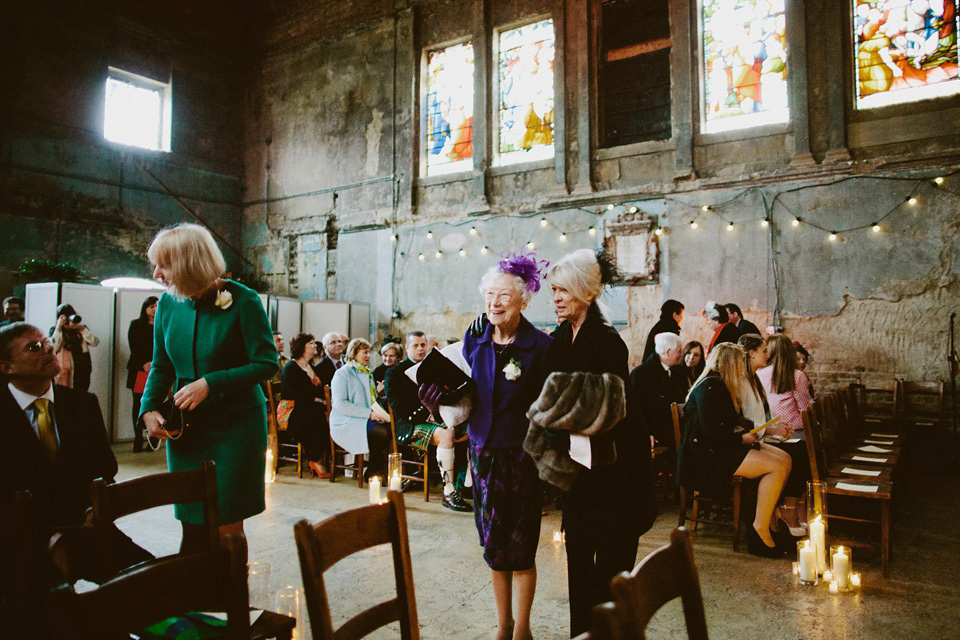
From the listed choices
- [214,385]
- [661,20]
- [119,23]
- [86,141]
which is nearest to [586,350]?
[214,385]

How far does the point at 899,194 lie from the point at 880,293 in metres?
1.19

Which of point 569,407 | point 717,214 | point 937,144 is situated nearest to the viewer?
point 569,407

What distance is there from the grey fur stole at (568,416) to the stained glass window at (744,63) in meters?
7.47

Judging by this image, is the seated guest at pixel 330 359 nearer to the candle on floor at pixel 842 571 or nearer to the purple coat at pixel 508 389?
the purple coat at pixel 508 389

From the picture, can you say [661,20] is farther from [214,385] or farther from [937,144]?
[214,385]

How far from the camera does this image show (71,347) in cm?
693

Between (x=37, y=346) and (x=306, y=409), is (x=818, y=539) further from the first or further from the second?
(x=306, y=409)

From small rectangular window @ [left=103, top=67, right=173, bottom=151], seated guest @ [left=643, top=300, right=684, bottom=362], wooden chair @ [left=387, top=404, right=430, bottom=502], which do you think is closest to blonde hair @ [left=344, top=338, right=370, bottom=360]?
wooden chair @ [left=387, top=404, right=430, bottom=502]

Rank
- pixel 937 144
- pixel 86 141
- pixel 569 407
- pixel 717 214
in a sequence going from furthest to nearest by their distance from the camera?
pixel 86 141
pixel 717 214
pixel 937 144
pixel 569 407

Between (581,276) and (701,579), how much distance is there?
222 cm

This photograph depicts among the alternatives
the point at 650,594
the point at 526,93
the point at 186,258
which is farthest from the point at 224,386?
the point at 526,93

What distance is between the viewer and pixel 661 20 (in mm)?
9547

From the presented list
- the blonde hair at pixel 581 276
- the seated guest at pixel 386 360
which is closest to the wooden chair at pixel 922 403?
the seated guest at pixel 386 360

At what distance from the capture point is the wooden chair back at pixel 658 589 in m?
1.06
